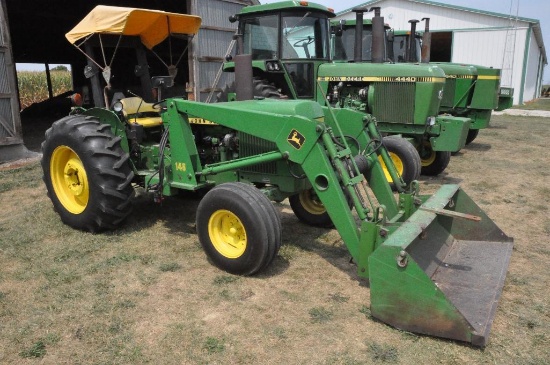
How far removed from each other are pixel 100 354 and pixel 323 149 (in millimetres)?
2065

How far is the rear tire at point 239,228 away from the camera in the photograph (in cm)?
367

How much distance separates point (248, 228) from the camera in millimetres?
3686

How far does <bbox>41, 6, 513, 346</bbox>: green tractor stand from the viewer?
10.1ft

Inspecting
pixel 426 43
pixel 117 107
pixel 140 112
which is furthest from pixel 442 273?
pixel 426 43

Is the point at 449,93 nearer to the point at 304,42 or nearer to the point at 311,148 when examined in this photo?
the point at 304,42

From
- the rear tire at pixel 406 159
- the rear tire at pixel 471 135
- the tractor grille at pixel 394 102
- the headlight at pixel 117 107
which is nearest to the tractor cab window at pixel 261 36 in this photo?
the tractor grille at pixel 394 102

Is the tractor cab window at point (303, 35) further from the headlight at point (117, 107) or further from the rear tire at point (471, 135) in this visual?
the rear tire at point (471, 135)

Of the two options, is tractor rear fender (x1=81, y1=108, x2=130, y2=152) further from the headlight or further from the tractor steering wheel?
the tractor steering wheel

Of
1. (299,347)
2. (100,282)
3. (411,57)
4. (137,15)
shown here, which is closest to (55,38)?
(411,57)

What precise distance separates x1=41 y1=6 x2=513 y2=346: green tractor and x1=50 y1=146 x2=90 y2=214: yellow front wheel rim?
0.01 m

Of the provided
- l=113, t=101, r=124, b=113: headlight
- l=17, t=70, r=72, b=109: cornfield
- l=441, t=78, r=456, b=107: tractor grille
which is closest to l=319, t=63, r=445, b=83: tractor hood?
l=441, t=78, r=456, b=107: tractor grille

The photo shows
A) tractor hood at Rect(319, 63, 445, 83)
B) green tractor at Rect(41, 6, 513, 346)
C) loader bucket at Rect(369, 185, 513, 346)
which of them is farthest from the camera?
tractor hood at Rect(319, 63, 445, 83)

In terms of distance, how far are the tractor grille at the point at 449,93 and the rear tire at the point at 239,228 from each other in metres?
6.88

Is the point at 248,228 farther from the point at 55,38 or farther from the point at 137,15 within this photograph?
the point at 55,38
